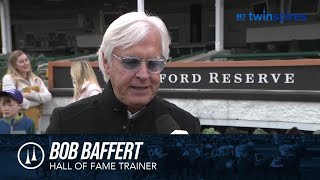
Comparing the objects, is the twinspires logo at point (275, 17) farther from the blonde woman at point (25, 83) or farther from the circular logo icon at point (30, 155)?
the circular logo icon at point (30, 155)

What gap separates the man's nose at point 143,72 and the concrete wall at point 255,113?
5.33 m

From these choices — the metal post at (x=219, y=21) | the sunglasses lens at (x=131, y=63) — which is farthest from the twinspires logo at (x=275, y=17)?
the sunglasses lens at (x=131, y=63)

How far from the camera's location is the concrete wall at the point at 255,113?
6.83 metres

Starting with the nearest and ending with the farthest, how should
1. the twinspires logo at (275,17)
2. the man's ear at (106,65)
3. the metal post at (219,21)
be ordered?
the man's ear at (106,65) → the metal post at (219,21) → the twinspires logo at (275,17)

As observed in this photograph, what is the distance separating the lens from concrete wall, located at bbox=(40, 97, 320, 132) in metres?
6.83

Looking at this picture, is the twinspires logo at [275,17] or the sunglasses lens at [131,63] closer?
the sunglasses lens at [131,63]

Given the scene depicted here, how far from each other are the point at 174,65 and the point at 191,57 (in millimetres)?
3621

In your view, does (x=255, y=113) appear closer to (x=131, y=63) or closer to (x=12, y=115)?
(x=12, y=115)

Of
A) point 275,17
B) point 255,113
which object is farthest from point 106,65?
point 275,17

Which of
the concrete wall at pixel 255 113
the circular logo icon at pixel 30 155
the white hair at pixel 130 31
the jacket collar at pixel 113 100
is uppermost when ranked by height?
the white hair at pixel 130 31

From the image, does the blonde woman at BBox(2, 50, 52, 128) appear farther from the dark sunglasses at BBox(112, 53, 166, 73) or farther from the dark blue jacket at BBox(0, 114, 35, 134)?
the dark sunglasses at BBox(112, 53, 166, 73)

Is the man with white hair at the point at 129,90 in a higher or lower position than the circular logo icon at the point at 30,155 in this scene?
higher

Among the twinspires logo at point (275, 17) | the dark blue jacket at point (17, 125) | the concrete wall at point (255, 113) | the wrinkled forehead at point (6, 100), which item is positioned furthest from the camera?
the twinspires logo at point (275, 17)

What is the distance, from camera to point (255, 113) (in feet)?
23.6
